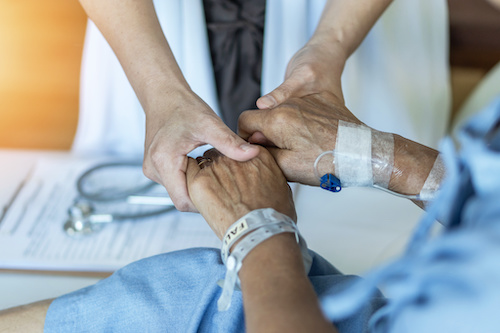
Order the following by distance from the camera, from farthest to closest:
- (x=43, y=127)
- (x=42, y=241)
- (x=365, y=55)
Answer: (x=43, y=127) < (x=365, y=55) < (x=42, y=241)

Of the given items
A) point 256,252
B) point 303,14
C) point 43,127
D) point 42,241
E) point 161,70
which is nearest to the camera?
point 256,252

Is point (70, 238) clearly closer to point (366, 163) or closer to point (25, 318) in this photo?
point (25, 318)

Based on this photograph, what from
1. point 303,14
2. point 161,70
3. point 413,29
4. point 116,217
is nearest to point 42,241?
point 116,217

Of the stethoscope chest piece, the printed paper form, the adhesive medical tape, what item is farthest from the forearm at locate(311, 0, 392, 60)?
the stethoscope chest piece

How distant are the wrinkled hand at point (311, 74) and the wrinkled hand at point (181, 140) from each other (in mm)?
111

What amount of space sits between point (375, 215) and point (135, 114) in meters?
0.72

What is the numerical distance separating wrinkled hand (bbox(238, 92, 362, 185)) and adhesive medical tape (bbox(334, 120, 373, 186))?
0.7 inches

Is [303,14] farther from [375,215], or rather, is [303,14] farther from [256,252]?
[256,252]

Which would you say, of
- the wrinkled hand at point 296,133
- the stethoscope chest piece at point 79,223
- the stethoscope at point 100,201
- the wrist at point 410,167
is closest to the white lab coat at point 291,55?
the stethoscope at point 100,201

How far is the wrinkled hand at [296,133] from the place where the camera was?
91cm

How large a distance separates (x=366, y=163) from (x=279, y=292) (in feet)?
1.14

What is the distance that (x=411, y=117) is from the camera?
158 centimetres

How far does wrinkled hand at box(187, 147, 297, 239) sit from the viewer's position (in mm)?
768

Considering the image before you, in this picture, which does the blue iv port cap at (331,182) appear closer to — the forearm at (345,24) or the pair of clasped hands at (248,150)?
the pair of clasped hands at (248,150)
